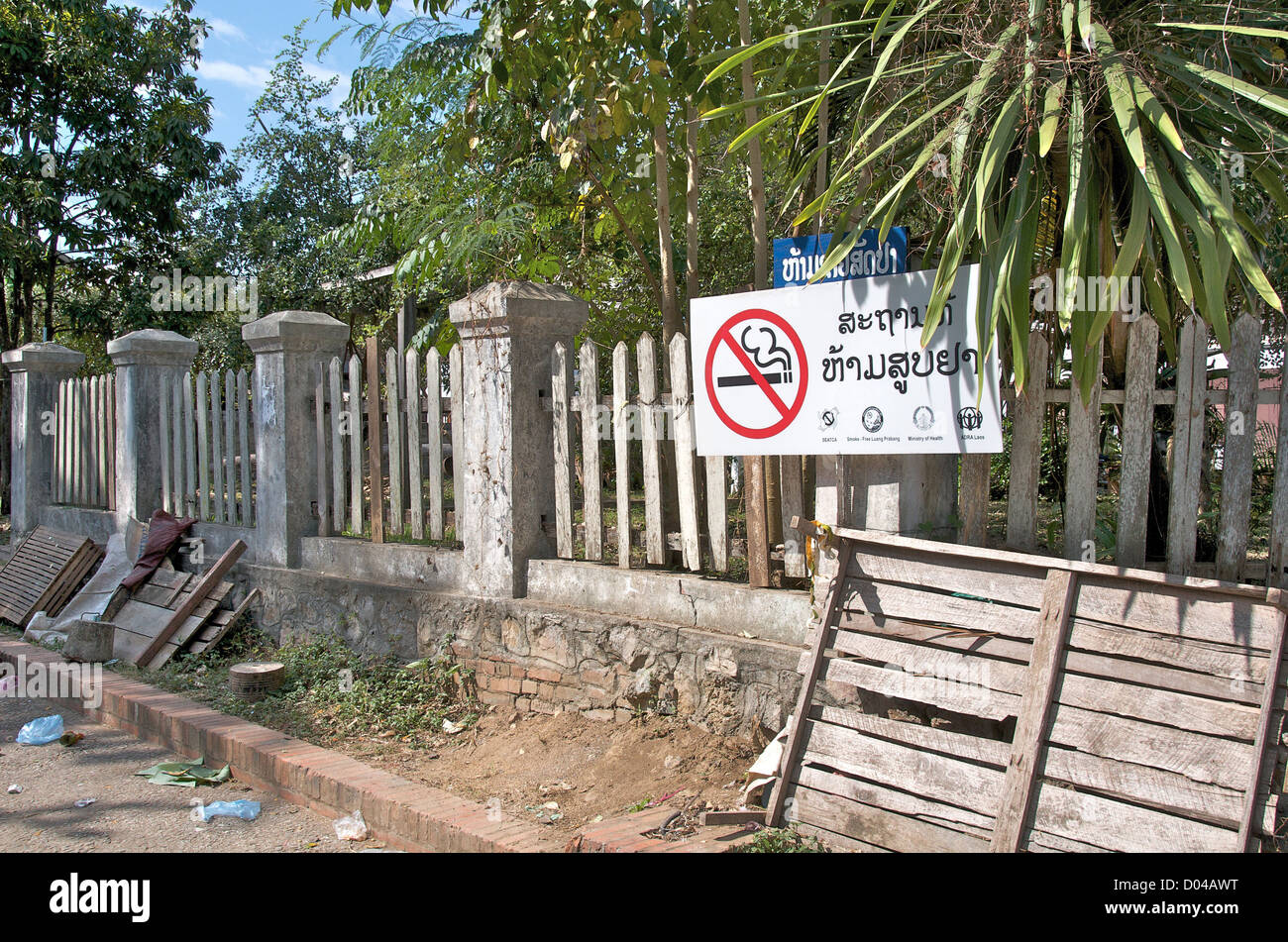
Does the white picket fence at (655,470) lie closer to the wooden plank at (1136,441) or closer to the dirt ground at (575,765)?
the dirt ground at (575,765)

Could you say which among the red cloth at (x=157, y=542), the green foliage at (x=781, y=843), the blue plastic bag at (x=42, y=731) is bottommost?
the blue plastic bag at (x=42, y=731)

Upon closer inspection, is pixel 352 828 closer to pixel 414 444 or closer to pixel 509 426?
pixel 509 426

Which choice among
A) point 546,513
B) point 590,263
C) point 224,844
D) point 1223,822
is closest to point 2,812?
point 224,844

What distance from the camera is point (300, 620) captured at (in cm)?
682

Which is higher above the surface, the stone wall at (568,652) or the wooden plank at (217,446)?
the wooden plank at (217,446)

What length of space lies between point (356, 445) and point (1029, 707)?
482cm

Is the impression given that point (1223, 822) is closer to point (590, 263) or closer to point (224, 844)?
point (224, 844)

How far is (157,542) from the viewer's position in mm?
7809

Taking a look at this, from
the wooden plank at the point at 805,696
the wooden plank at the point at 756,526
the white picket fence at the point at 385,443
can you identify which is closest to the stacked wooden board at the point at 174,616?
the white picket fence at the point at 385,443

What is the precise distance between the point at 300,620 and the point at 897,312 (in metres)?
4.78

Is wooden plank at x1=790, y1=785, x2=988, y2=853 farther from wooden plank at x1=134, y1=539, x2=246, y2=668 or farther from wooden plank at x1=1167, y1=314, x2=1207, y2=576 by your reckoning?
wooden plank at x1=134, y1=539, x2=246, y2=668

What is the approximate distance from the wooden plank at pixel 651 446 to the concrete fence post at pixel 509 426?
847mm

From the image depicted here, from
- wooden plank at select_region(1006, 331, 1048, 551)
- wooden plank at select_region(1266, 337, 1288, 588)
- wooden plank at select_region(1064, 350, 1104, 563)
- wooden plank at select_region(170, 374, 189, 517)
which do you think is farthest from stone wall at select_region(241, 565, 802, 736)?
wooden plank at select_region(170, 374, 189, 517)

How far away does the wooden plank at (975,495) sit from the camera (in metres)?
3.82
